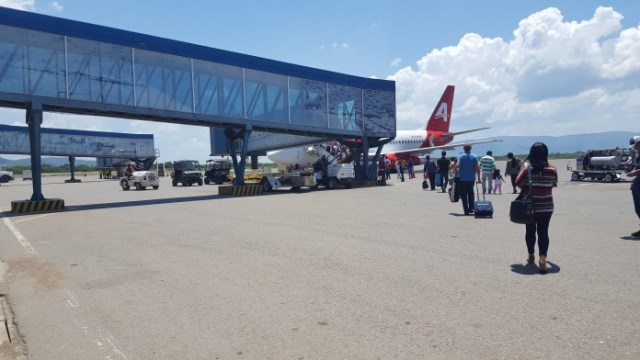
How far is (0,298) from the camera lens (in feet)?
18.2

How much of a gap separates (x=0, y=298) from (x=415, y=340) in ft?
16.7

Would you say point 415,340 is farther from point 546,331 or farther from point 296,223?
point 296,223

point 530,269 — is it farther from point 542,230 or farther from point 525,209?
point 525,209

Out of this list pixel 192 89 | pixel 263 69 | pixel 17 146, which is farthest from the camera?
pixel 17 146

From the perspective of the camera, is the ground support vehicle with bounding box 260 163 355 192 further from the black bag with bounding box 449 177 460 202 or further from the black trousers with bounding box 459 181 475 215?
the black trousers with bounding box 459 181 475 215

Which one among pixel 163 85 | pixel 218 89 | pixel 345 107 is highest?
pixel 218 89

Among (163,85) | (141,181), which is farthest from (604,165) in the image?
(141,181)

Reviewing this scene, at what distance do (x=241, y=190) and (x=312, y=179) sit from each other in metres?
3.94

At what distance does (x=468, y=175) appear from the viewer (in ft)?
37.5

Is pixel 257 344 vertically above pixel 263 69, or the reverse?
pixel 263 69

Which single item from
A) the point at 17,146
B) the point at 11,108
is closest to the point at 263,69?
the point at 11,108

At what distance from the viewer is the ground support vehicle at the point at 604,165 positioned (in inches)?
846

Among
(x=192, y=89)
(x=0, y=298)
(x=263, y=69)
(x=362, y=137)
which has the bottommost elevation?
(x=0, y=298)

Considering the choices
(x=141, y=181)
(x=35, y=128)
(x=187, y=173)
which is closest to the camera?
(x=35, y=128)
